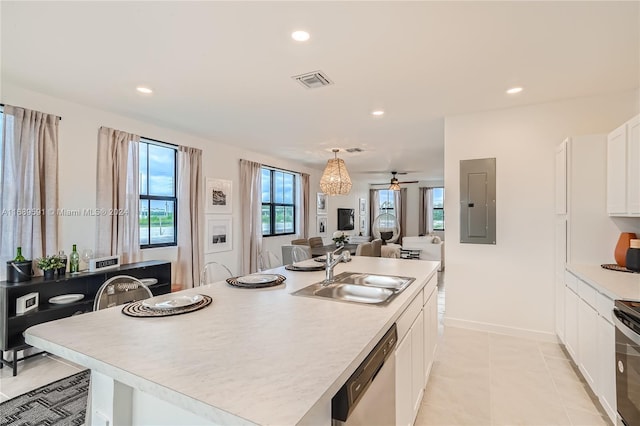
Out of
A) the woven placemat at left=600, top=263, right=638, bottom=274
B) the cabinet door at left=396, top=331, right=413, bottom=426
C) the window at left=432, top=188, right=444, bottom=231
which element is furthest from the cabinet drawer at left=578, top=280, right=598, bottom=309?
the window at left=432, top=188, right=444, bottom=231

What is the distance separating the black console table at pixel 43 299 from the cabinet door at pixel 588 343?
410 centimetres

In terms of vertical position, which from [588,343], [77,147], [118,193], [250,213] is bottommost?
[588,343]

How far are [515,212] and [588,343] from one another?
150 centimetres

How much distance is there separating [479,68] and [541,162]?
1483 millimetres

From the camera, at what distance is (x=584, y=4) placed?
1679mm

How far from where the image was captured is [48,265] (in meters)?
2.80

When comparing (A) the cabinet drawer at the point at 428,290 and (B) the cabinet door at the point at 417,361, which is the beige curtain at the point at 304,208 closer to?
(A) the cabinet drawer at the point at 428,290

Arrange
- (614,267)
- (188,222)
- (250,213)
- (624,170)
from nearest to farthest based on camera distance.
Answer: (624,170), (614,267), (188,222), (250,213)

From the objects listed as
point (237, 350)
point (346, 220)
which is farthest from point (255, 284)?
point (346, 220)

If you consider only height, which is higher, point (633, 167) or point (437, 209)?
point (633, 167)

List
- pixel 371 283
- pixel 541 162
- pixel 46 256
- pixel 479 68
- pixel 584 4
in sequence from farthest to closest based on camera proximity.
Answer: pixel 541 162
pixel 46 256
pixel 479 68
pixel 371 283
pixel 584 4

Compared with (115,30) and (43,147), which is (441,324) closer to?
(115,30)

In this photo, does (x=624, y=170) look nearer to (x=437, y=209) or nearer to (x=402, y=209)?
(x=437, y=209)

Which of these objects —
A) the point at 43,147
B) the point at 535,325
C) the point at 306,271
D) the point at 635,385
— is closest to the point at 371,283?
the point at 306,271
